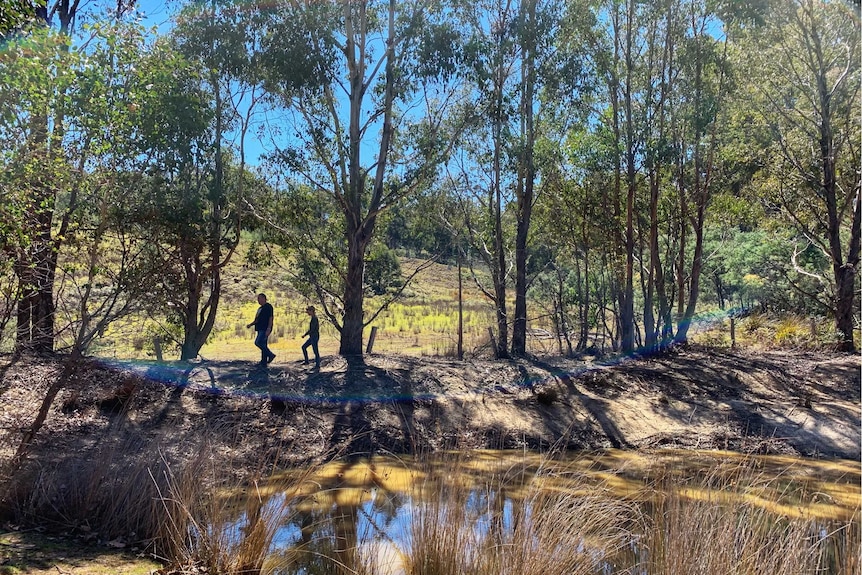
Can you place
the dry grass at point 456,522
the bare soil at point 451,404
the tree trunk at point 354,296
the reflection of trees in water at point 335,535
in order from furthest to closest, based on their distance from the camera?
the tree trunk at point 354,296 < the bare soil at point 451,404 < the reflection of trees in water at point 335,535 < the dry grass at point 456,522

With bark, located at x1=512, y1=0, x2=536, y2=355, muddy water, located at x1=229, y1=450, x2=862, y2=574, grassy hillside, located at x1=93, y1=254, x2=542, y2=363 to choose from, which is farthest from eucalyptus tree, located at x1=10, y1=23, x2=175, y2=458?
bark, located at x1=512, y1=0, x2=536, y2=355

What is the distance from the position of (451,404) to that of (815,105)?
1394 centimetres

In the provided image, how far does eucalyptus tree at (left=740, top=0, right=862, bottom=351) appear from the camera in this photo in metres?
16.5

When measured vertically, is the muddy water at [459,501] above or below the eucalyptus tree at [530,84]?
below

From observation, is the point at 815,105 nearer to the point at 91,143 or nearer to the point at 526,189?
the point at 526,189

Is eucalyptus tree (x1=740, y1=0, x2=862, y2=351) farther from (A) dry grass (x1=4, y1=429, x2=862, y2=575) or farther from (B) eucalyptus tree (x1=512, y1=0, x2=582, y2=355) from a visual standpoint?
(A) dry grass (x1=4, y1=429, x2=862, y2=575)

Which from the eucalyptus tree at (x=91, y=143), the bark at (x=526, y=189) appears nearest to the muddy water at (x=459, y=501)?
the eucalyptus tree at (x=91, y=143)

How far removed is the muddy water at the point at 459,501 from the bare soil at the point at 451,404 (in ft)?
5.05

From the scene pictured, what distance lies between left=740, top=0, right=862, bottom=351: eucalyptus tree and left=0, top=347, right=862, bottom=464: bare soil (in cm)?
415

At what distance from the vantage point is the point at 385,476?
8.95m

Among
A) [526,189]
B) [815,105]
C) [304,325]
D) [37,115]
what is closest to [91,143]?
[37,115]

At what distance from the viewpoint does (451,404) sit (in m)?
12.2

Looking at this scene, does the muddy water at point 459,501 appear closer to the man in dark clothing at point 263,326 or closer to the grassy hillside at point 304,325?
the man in dark clothing at point 263,326

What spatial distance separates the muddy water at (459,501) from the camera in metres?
4.09
